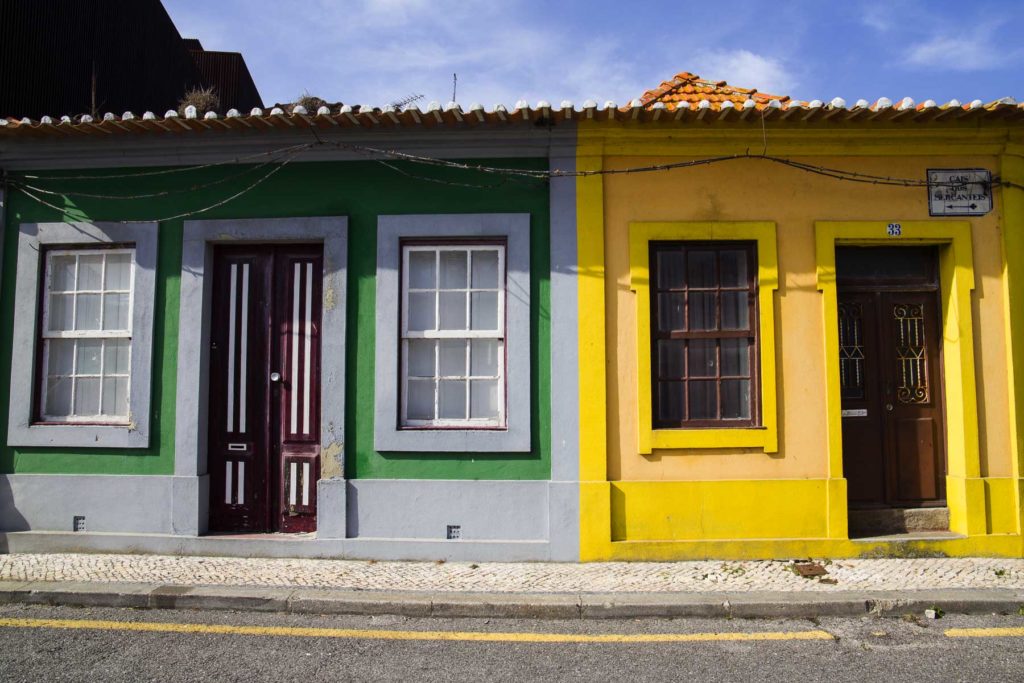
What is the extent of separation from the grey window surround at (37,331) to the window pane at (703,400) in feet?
16.5

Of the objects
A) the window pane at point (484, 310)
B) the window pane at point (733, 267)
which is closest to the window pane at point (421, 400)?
the window pane at point (484, 310)

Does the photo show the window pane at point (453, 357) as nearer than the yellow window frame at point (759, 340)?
No

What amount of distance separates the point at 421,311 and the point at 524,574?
8.24 ft

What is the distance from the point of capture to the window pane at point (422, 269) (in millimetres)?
6418

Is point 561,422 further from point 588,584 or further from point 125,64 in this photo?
point 125,64

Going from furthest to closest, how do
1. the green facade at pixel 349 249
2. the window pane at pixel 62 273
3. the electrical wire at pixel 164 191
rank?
1. the window pane at pixel 62 273
2. the electrical wire at pixel 164 191
3. the green facade at pixel 349 249

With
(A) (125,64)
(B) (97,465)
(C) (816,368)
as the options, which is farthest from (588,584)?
(A) (125,64)

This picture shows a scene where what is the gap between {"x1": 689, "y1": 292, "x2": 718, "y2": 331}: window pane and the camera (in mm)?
6305

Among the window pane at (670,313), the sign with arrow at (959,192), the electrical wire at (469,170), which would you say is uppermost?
the electrical wire at (469,170)

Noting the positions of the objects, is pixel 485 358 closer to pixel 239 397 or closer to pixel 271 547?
pixel 239 397

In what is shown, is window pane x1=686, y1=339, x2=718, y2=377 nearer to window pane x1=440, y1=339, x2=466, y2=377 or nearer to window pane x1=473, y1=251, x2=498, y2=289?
window pane x1=473, y1=251, x2=498, y2=289

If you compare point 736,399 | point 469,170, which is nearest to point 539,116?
point 469,170

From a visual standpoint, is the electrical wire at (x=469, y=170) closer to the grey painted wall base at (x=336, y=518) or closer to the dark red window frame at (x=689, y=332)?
the dark red window frame at (x=689, y=332)

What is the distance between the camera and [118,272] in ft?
21.9
